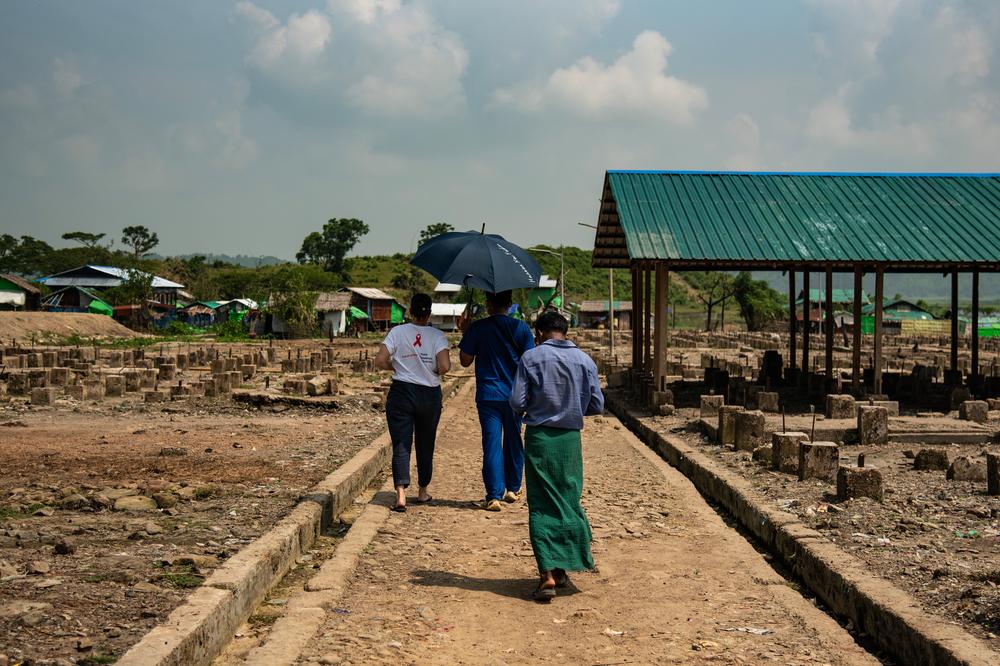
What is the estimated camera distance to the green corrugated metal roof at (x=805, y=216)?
1653cm

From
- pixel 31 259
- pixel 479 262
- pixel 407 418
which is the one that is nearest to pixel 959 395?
pixel 479 262

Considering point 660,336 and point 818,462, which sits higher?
point 660,336

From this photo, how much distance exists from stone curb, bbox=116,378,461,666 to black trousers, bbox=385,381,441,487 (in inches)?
25.3

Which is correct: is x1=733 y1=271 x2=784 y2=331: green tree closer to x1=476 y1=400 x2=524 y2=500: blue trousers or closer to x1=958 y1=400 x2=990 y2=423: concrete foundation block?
x1=958 y1=400 x2=990 y2=423: concrete foundation block

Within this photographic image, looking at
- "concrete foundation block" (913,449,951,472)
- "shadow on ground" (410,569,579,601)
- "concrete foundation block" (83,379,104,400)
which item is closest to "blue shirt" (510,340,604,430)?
"shadow on ground" (410,569,579,601)

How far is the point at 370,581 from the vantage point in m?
6.01

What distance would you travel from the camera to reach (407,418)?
25.3ft

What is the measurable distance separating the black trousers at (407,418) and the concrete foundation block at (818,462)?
353 cm

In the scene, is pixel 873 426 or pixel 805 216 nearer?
pixel 873 426

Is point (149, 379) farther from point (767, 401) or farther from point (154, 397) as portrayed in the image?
point (767, 401)

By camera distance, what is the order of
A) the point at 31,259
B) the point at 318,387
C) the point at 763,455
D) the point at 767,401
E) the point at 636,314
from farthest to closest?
the point at 31,259
the point at 636,314
the point at 318,387
the point at 767,401
the point at 763,455

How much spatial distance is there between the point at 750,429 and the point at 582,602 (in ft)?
19.8

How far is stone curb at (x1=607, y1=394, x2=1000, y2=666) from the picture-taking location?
14.5 ft

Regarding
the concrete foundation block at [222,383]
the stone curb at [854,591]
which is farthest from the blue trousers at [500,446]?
the concrete foundation block at [222,383]
